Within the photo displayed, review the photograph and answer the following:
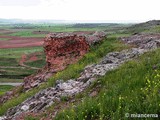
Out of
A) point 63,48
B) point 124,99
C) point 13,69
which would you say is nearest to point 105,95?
point 124,99

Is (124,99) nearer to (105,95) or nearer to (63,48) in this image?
(105,95)

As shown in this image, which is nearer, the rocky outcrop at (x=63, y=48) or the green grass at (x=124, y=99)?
the green grass at (x=124, y=99)

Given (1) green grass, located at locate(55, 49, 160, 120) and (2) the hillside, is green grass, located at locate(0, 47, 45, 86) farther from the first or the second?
(1) green grass, located at locate(55, 49, 160, 120)

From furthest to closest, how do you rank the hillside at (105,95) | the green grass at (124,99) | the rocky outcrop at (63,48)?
the rocky outcrop at (63,48) < the hillside at (105,95) < the green grass at (124,99)

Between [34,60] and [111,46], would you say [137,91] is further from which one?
[34,60]

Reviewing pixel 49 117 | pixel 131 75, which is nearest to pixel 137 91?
pixel 131 75

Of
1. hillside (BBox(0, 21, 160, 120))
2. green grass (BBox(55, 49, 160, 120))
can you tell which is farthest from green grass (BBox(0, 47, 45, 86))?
green grass (BBox(55, 49, 160, 120))

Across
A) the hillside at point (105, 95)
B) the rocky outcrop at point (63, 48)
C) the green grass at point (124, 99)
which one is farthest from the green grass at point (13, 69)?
the green grass at point (124, 99)

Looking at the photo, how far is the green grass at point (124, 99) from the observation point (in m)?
7.49

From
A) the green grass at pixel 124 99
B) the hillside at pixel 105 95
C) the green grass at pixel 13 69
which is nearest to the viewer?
the green grass at pixel 124 99

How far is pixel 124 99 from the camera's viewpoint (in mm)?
8156

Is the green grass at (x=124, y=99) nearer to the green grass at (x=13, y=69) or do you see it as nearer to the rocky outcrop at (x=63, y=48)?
the rocky outcrop at (x=63, y=48)

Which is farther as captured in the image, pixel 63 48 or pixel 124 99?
pixel 63 48

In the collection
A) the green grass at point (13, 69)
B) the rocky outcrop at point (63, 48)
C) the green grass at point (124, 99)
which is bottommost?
the green grass at point (13, 69)
